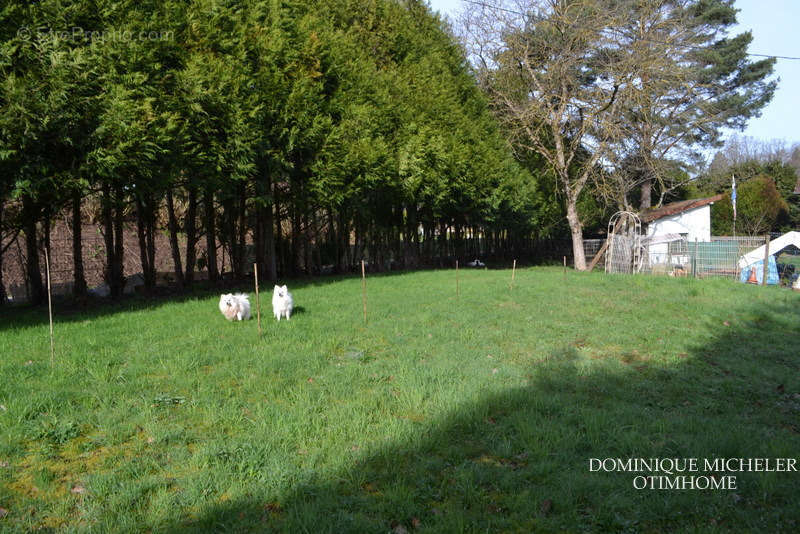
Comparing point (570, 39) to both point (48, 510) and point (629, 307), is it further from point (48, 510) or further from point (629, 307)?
point (48, 510)

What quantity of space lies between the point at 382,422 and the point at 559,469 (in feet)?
5.28

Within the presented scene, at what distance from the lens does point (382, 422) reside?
4.71 m

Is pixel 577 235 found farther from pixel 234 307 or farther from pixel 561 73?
pixel 234 307

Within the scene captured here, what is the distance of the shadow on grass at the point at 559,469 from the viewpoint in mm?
3252

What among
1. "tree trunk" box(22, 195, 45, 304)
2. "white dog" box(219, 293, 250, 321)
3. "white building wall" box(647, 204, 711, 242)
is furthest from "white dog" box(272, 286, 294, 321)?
A: "white building wall" box(647, 204, 711, 242)

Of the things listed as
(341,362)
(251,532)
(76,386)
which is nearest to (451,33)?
(341,362)

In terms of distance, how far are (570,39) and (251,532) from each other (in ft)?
76.6

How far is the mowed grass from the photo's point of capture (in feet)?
11.0

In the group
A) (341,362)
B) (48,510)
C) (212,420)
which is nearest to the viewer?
(48,510)

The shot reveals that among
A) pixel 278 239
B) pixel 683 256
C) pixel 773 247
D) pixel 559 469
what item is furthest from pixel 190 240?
pixel 773 247

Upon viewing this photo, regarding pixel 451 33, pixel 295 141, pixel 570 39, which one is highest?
pixel 451 33

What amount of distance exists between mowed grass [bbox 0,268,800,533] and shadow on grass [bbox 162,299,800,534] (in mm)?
18

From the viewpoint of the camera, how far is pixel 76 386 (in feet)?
17.9

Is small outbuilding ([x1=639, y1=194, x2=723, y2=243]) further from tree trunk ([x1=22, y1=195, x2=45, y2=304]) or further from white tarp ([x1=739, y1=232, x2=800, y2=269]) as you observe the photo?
tree trunk ([x1=22, y1=195, x2=45, y2=304])
